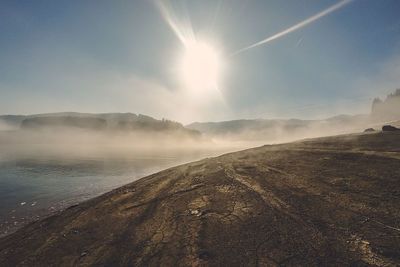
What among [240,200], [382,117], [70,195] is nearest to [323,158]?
[240,200]

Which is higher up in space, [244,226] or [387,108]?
[387,108]

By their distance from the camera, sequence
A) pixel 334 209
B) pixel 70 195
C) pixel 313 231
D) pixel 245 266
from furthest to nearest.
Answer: pixel 70 195, pixel 334 209, pixel 313 231, pixel 245 266

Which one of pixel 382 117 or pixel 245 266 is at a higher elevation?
pixel 382 117

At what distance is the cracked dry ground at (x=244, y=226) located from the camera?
3760mm

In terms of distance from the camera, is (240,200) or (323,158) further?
(323,158)

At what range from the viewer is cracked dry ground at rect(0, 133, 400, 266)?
376cm

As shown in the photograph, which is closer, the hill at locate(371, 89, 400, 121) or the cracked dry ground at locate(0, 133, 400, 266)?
the cracked dry ground at locate(0, 133, 400, 266)

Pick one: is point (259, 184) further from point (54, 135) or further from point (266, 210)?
point (54, 135)

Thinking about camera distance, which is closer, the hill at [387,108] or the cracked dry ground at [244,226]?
the cracked dry ground at [244,226]

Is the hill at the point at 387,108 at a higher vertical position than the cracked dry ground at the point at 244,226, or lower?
higher

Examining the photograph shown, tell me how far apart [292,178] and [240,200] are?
370 cm

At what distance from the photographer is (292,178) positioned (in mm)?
8312

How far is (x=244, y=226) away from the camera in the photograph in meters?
4.89

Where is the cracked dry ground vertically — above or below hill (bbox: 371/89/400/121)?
below
